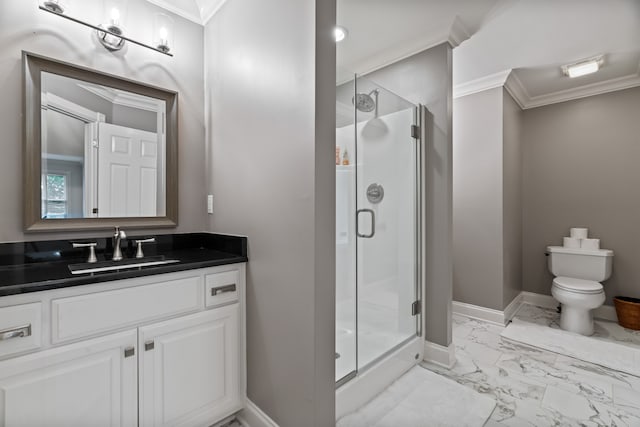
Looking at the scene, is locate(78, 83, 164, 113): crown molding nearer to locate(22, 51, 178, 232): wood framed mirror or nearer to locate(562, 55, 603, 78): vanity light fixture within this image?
locate(22, 51, 178, 232): wood framed mirror

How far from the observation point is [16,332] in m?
0.95

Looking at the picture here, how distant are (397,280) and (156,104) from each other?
6.67ft

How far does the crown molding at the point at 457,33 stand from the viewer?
1963 millimetres

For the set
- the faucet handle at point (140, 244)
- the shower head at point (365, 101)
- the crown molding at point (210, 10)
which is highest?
the crown molding at point (210, 10)

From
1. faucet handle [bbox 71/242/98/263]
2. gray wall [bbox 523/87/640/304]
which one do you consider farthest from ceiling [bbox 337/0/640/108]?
faucet handle [bbox 71/242/98/263]

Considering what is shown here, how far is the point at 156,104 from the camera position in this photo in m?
1.74

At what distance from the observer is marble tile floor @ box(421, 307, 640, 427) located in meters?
1.57

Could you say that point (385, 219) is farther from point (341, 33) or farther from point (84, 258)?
point (84, 258)

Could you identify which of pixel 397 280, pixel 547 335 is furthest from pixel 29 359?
pixel 547 335

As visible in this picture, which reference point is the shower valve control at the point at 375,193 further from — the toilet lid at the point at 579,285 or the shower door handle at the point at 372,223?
the toilet lid at the point at 579,285

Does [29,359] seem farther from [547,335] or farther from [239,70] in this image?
[547,335]

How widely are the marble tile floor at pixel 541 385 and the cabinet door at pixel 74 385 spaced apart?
1801 millimetres

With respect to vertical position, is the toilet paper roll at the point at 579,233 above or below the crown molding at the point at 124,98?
below

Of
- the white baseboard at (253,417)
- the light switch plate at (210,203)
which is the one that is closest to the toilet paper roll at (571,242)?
the white baseboard at (253,417)
